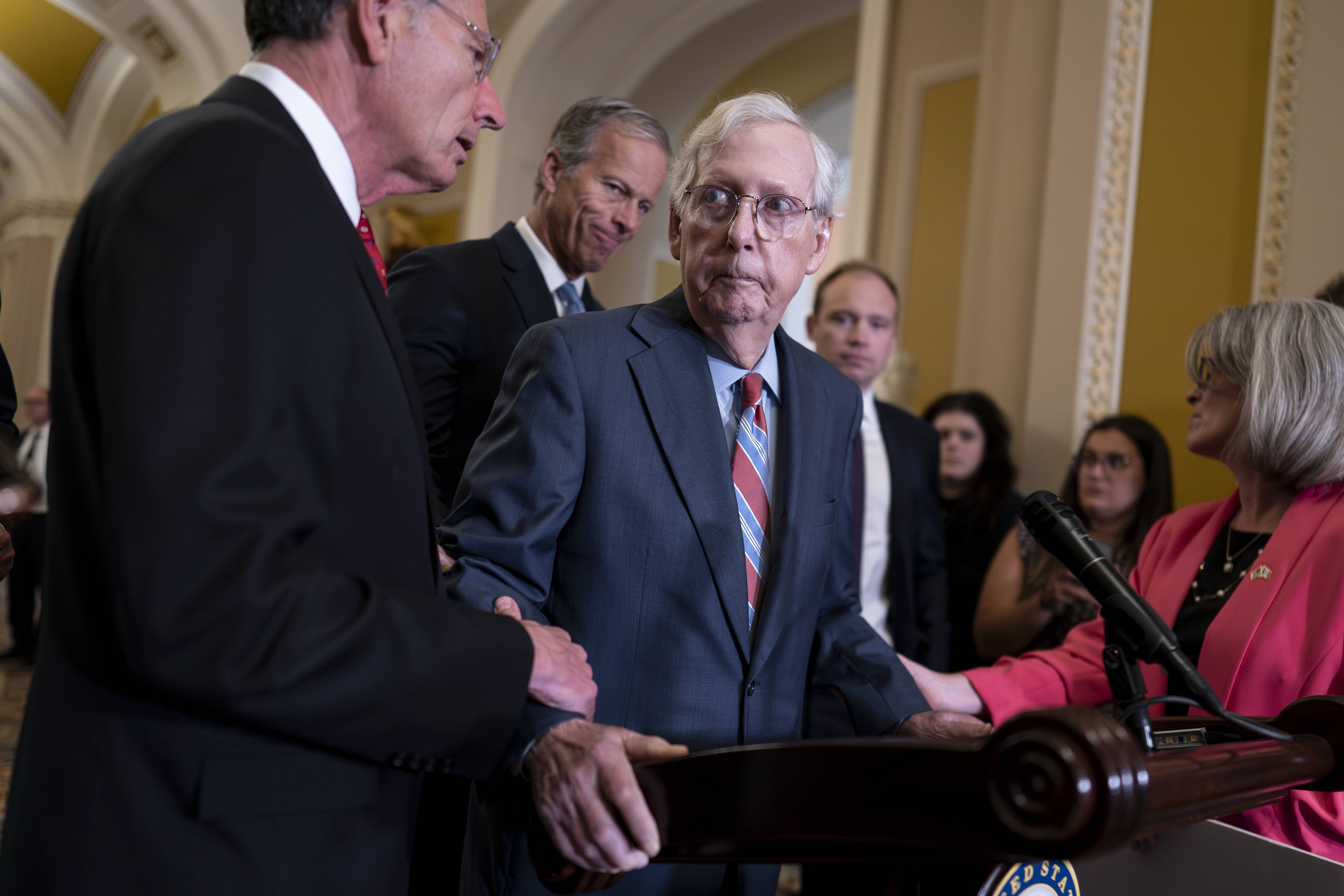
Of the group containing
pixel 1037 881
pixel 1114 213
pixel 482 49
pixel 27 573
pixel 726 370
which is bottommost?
pixel 27 573

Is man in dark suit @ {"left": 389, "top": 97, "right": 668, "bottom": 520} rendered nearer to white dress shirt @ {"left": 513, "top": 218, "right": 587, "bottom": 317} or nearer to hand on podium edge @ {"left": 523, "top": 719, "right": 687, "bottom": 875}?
white dress shirt @ {"left": 513, "top": 218, "right": 587, "bottom": 317}

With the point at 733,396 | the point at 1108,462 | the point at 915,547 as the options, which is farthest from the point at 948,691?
the point at 1108,462

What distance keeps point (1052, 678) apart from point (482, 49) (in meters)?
1.49

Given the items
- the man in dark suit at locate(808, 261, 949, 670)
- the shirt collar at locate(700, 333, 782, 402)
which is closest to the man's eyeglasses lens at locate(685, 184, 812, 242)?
the shirt collar at locate(700, 333, 782, 402)

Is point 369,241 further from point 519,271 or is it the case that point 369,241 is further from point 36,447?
point 36,447

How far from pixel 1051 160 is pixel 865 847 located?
156 inches

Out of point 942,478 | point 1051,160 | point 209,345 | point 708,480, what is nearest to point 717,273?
point 708,480

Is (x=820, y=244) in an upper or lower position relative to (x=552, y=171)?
lower

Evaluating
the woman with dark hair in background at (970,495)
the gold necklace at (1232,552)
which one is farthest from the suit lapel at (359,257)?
the woman with dark hair in background at (970,495)

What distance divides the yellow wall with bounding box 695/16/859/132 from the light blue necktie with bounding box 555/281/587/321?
6.81 metres

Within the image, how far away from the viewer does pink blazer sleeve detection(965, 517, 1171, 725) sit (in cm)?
187

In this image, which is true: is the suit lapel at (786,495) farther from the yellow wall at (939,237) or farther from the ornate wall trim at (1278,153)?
the yellow wall at (939,237)

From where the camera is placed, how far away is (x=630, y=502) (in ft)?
4.66

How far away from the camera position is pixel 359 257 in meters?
0.98
